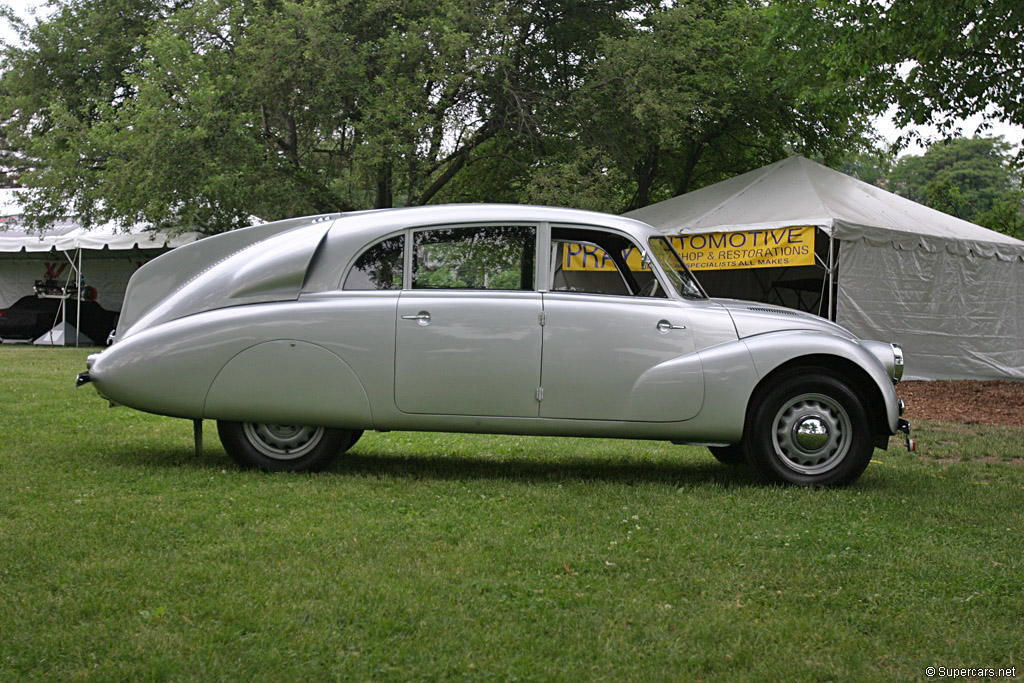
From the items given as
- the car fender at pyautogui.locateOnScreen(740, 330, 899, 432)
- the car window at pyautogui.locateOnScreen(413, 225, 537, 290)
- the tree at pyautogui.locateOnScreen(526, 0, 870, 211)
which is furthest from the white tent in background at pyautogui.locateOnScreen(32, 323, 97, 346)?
the car fender at pyautogui.locateOnScreen(740, 330, 899, 432)

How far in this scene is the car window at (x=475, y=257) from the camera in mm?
6578

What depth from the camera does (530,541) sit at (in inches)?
188

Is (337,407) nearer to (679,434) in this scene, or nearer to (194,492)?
(194,492)

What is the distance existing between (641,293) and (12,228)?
2199 centimetres

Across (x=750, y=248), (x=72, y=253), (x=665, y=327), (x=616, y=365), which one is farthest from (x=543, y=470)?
(x=72, y=253)

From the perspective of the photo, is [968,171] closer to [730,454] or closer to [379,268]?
[730,454]

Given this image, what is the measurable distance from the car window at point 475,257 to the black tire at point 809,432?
1.82 metres

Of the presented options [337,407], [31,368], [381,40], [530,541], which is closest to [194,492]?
[337,407]

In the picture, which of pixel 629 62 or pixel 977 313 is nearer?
pixel 977 313

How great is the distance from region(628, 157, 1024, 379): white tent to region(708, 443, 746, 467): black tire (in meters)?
8.27

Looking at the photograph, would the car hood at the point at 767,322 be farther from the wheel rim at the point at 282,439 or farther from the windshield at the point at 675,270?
the wheel rim at the point at 282,439

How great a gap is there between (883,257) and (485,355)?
11664 millimetres

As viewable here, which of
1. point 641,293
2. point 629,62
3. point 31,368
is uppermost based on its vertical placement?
point 629,62

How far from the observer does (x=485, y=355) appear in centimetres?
636
